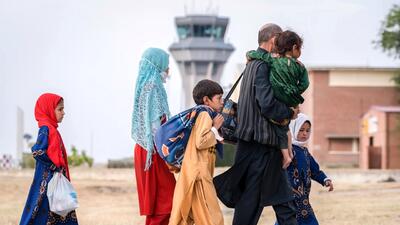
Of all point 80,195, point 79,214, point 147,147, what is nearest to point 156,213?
point 147,147

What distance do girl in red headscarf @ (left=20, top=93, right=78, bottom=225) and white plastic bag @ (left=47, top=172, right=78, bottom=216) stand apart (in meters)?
0.12

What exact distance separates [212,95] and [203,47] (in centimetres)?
17306

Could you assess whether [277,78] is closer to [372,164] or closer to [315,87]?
[372,164]

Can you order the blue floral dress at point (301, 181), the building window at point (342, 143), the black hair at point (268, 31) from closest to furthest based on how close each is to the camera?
the black hair at point (268, 31), the blue floral dress at point (301, 181), the building window at point (342, 143)

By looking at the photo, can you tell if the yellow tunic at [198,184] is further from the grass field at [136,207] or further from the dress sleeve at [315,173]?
the grass field at [136,207]

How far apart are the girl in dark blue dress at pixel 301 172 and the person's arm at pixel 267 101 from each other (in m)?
1.45

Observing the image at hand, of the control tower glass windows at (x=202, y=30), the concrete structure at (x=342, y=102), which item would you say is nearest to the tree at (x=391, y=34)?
the concrete structure at (x=342, y=102)

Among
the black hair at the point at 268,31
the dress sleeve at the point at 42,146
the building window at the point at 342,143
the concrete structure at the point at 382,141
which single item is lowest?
the building window at the point at 342,143

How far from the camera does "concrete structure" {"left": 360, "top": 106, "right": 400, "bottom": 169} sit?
192 feet

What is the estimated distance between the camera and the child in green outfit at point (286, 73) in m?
9.48

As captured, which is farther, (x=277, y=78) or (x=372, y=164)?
(x=372, y=164)

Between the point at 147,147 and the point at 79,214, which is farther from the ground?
the point at 147,147

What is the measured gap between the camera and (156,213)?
10977 mm

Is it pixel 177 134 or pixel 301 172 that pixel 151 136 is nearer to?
pixel 177 134
